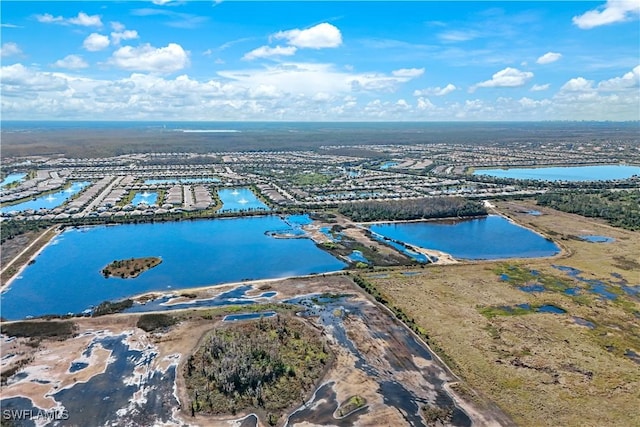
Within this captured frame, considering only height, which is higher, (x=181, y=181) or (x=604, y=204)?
(x=604, y=204)

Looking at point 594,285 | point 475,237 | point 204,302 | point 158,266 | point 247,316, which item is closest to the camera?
point 247,316

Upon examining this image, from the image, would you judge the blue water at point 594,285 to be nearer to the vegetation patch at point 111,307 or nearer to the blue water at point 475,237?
the blue water at point 475,237

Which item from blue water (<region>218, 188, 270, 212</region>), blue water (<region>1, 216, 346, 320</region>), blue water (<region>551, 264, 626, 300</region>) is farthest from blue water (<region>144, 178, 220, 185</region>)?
blue water (<region>551, 264, 626, 300</region>)

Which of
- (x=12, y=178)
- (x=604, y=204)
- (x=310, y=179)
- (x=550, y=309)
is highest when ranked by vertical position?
(x=310, y=179)

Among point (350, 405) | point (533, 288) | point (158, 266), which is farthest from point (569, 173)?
point (350, 405)

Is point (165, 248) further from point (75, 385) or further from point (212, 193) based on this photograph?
point (212, 193)

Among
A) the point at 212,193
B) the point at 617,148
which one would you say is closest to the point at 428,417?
the point at 212,193

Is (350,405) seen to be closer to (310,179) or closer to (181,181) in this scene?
(310,179)
